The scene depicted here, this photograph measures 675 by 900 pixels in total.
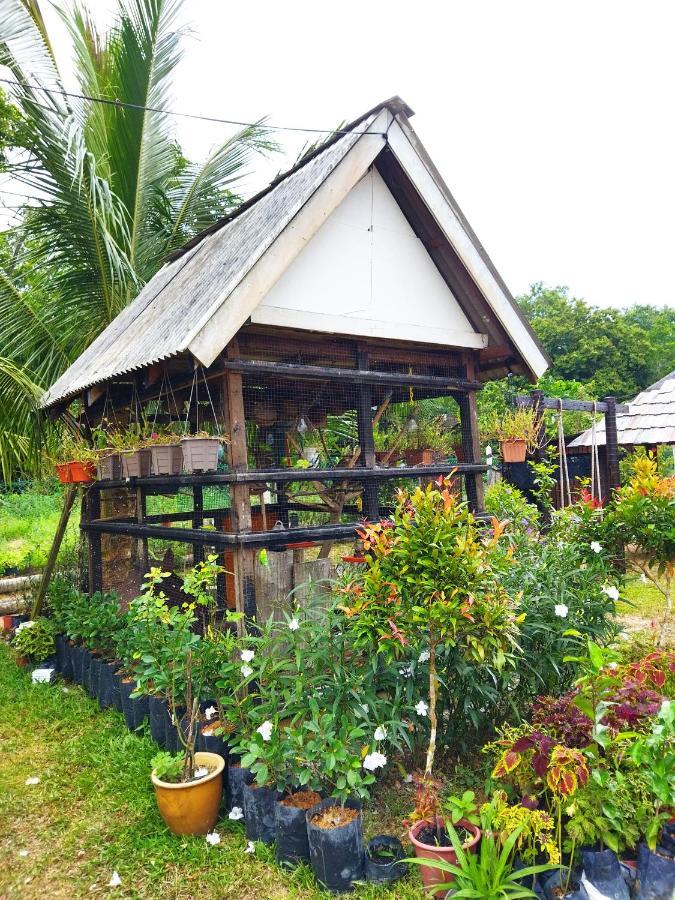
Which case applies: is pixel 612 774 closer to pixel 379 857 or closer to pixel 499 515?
pixel 379 857

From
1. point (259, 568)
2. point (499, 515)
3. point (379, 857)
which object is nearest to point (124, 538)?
point (259, 568)

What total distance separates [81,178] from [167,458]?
4.84 meters

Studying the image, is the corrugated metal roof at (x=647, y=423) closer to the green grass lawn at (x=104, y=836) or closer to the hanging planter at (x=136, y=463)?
the hanging planter at (x=136, y=463)

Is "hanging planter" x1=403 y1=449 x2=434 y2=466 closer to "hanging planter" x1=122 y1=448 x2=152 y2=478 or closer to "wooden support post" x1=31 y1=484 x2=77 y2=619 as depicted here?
"hanging planter" x1=122 y1=448 x2=152 y2=478

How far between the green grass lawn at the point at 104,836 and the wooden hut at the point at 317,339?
141cm

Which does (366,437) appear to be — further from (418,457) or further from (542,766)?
(542,766)

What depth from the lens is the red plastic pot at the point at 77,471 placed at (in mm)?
5934

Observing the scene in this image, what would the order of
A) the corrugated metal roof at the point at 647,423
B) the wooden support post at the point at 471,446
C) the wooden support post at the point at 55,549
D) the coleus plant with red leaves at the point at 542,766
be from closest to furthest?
the coleus plant with red leaves at the point at 542,766 < the wooden support post at the point at 471,446 < the wooden support post at the point at 55,549 < the corrugated metal roof at the point at 647,423

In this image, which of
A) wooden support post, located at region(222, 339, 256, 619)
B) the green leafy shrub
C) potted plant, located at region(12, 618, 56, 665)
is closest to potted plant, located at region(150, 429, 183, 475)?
wooden support post, located at region(222, 339, 256, 619)

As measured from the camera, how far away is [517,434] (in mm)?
7367

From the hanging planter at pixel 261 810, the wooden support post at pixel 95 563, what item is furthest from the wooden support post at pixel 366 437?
the wooden support post at pixel 95 563

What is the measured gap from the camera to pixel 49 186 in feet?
26.0

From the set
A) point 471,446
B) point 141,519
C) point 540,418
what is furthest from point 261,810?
point 540,418

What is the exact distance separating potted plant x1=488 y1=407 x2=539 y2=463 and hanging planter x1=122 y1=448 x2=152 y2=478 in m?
4.30
